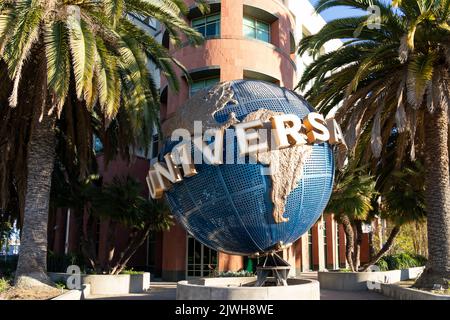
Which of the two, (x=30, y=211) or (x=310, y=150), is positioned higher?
(x=310, y=150)

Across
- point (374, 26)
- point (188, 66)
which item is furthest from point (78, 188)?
point (374, 26)

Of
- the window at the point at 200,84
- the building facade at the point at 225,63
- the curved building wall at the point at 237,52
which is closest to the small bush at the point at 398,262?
the building facade at the point at 225,63

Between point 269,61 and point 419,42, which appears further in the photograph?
point 269,61

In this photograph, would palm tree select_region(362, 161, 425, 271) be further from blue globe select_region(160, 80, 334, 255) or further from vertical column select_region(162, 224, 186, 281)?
vertical column select_region(162, 224, 186, 281)

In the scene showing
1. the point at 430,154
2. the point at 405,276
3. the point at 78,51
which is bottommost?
the point at 405,276

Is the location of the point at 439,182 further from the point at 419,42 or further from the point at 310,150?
the point at 310,150

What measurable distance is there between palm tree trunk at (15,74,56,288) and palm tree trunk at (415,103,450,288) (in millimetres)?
10985

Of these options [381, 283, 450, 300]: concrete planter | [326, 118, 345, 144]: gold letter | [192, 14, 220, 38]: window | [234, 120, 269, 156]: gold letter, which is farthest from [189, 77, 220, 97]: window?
[234, 120, 269, 156]: gold letter

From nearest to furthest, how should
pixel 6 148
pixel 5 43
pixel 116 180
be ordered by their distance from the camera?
pixel 5 43
pixel 6 148
pixel 116 180

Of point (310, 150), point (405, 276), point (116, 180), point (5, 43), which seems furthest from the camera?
point (405, 276)

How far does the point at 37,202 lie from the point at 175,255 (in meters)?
9.49

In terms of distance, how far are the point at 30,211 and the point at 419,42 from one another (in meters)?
12.3

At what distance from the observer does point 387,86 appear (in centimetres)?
1361

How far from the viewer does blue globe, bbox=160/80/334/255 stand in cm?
796
